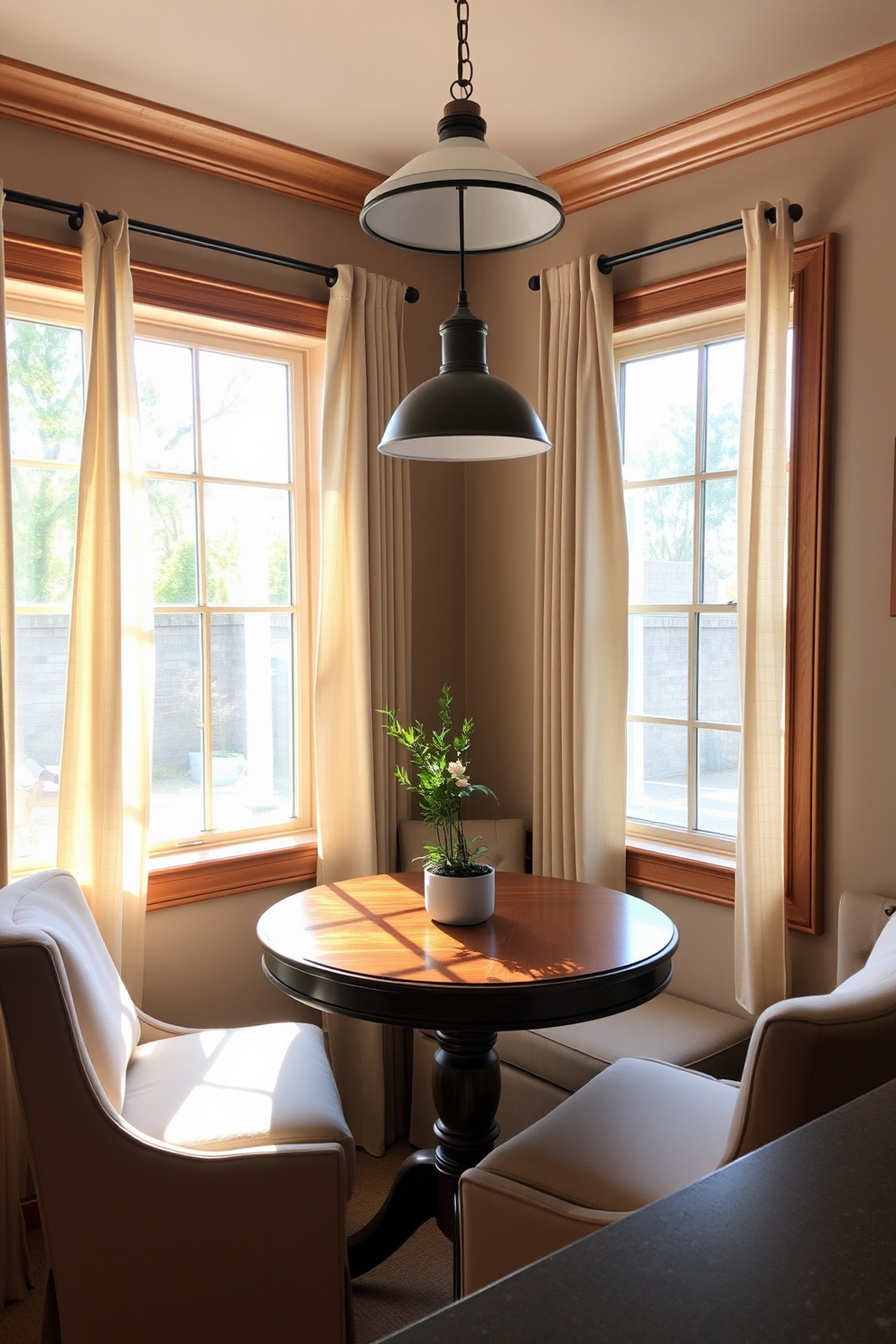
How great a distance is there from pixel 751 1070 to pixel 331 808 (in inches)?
76.4

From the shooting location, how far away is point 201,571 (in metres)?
3.22

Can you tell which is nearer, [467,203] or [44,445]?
[467,203]

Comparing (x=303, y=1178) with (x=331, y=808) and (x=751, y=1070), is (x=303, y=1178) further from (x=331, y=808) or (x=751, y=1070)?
(x=331, y=808)

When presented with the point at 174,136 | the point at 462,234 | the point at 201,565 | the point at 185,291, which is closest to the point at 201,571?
the point at 201,565

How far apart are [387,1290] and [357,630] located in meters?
1.86

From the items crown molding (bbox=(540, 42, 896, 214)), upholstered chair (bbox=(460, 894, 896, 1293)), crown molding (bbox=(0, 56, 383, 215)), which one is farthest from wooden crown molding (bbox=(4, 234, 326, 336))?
upholstered chair (bbox=(460, 894, 896, 1293))

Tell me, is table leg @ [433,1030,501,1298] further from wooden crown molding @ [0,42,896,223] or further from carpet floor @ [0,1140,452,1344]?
wooden crown molding @ [0,42,896,223]

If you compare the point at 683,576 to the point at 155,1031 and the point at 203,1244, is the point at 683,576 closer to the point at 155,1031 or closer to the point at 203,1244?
the point at 155,1031

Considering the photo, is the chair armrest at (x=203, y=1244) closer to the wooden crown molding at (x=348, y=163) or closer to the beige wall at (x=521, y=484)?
the beige wall at (x=521, y=484)

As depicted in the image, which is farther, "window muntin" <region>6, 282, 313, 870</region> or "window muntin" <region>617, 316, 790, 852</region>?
"window muntin" <region>617, 316, 790, 852</region>

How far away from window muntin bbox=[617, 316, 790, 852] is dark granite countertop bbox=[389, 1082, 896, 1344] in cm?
259

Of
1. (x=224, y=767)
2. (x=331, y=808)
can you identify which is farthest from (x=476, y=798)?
(x=224, y=767)

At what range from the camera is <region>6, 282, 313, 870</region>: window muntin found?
2867 millimetres

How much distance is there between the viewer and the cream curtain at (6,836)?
8.26ft
